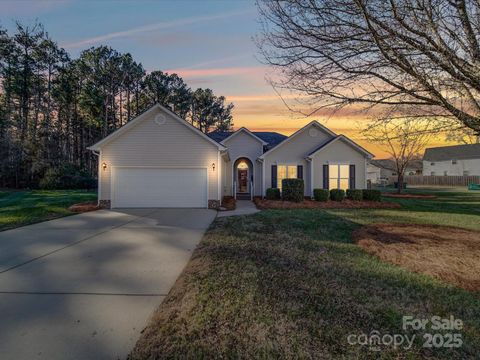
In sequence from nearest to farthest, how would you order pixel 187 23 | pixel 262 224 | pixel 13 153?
pixel 262 224 → pixel 187 23 → pixel 13 153

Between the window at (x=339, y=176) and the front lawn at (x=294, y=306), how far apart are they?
36.9 feet

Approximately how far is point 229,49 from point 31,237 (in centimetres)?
821

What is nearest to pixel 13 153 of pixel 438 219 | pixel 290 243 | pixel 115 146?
pixel 115 146

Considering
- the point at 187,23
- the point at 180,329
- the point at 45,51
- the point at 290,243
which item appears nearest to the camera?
the point at 180,329

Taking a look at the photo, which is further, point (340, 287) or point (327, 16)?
point (327, 16)

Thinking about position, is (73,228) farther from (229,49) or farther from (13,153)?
(13,153)

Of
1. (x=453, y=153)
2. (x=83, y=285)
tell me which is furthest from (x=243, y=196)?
(x=453, y=153)

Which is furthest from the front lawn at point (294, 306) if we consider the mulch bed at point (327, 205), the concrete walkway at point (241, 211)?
the mulch bed at point (327, 205)

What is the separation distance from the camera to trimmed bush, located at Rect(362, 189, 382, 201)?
48.7 feet

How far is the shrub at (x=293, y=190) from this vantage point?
14664 mm

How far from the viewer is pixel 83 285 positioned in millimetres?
3967

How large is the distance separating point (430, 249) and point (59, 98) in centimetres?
3906

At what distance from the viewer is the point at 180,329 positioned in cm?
275

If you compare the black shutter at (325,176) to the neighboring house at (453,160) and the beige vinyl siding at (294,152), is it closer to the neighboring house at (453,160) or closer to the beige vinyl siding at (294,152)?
the beige vinyl siding at (294,152)
